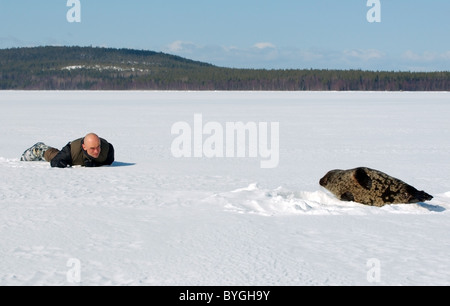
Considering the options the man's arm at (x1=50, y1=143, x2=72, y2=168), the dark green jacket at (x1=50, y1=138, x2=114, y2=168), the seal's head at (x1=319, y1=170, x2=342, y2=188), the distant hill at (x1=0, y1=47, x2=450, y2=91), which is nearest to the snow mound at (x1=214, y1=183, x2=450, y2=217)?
the seal's head at (x1=319, y1=170, x2=342, y2=188)

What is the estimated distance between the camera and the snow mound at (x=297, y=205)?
6988 millimetres

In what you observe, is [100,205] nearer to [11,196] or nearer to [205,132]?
[11,196]

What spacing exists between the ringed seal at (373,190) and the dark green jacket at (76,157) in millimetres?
4986

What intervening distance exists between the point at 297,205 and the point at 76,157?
17.6ft

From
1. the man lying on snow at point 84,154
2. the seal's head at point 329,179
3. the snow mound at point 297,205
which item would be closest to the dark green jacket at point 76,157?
the man lying on snow at point 84,154

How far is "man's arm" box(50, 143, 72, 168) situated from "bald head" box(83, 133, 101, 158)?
364 millimetres

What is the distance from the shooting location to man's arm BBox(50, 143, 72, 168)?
10.7 metres

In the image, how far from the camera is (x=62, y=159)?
35.3 ft

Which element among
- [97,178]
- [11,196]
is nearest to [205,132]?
[97,178]

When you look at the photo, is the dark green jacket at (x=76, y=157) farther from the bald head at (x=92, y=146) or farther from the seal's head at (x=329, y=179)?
the seal's head at (x=329, y=179)

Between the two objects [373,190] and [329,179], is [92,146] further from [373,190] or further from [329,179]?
[373,190]

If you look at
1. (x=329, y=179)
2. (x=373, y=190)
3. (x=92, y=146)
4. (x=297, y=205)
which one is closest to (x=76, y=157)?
(x=92, y=146)

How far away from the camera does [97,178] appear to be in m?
9.55
